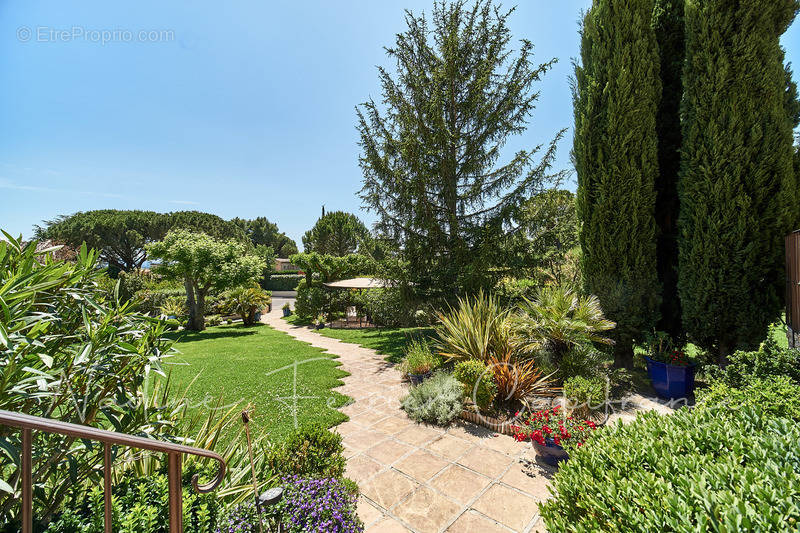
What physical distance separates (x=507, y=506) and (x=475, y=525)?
41 cm

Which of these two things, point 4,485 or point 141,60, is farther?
point 141,60

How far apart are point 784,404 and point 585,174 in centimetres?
505

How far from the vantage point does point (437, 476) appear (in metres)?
3.19

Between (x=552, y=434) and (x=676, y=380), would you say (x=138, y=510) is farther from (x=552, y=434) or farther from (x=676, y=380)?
(x=676, y=380)

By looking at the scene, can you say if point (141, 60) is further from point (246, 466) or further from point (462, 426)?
point (462, 426)

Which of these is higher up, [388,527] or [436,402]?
[436,402]

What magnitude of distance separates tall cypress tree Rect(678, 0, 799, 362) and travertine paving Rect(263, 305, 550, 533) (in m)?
4.53

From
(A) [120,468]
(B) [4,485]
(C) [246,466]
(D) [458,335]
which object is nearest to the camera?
(B) [4,485]

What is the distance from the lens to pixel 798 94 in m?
5.24

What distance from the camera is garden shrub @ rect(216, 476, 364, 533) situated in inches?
75.2

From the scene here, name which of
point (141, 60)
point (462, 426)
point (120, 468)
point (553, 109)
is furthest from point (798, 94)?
point (141, 60)

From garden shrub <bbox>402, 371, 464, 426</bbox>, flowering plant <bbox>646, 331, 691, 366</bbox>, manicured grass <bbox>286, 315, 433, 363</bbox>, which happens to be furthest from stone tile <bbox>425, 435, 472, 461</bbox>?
flowering plant <bbox>646, 331, 691, 366</bbox>

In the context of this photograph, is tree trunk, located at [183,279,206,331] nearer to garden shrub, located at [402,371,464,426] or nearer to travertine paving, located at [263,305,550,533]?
travertine paving, located at [263,305,550,533]

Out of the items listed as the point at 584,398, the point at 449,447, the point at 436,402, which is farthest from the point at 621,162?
the point at 449,447
